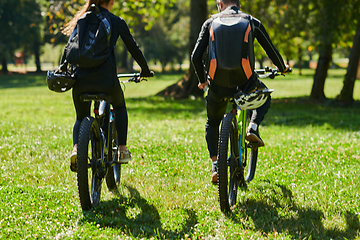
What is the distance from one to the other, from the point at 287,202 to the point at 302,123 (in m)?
6.68

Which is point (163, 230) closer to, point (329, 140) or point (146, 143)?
point (146, 143)

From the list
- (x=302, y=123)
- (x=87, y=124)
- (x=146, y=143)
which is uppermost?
(x=87, y=124)

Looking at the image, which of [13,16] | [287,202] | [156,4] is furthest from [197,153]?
[13,16]

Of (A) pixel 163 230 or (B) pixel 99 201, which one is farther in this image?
(B) pixel 99 201

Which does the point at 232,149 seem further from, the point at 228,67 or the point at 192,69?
the point at 192,69

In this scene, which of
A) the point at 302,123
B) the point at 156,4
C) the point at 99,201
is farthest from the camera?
the point at 156,4

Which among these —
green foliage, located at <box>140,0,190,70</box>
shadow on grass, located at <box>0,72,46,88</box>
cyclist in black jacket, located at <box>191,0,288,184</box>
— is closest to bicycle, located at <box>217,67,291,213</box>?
cyclist in black jacket, located at <box>191,0,288,184</box>

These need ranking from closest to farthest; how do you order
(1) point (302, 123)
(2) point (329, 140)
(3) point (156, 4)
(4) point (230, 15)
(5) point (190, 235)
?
(5) point (190, 235)
(4) point (230, 15)
(2) point (329, 140)
(1) point (302, 123)
(3) point (156, 4)

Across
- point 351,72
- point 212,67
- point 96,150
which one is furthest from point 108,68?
point 351,72

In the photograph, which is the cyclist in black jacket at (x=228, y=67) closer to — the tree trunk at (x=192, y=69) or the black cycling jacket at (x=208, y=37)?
the black cycling jacket at (x=208, y=37)

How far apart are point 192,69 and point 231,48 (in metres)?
13.9

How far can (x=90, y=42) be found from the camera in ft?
12.4

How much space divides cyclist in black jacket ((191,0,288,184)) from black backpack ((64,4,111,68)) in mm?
985

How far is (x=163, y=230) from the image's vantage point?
379cm
